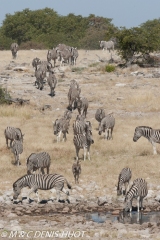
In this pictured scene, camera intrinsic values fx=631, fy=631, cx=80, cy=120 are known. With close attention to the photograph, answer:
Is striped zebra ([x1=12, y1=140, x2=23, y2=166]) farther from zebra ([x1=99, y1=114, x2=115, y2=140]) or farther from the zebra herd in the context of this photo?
zebra ([x1=99, y1=114, x2=115, y2=140])

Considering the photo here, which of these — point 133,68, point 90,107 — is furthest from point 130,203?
point 133,68

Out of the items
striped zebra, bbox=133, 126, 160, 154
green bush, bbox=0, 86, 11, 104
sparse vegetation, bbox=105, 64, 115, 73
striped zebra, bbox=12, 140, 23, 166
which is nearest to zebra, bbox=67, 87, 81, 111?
green bush, bbox=0, 86, 11, 104

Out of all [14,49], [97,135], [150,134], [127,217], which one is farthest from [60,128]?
[14,49]

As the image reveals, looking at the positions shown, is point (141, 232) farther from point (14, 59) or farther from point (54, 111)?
point (14, 59)

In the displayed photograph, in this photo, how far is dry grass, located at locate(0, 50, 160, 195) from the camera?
70.4 ft

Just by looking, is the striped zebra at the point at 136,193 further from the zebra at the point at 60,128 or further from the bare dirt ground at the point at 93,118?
the zebra at the point at 60,128

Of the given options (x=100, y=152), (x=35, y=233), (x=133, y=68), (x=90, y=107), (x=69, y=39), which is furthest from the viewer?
(x=69, y=39)

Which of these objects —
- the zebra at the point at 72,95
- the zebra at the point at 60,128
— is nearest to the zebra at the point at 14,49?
the zebra at the point at 72,95

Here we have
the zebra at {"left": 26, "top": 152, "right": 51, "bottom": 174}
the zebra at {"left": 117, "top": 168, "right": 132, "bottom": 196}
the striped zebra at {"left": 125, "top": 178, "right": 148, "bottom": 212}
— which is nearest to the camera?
the striped zebra at {"left": 125, "top": 178, "right": 148, "bottom": 212}

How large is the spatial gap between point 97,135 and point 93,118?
4.48 m

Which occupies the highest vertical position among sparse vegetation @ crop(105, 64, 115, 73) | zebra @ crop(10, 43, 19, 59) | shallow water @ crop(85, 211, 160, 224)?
zebra @ crop(10, 43, 19, 59)

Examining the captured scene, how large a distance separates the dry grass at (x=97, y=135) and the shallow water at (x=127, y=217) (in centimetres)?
205

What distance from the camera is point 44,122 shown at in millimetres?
30109

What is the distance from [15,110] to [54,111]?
2.46 metres
